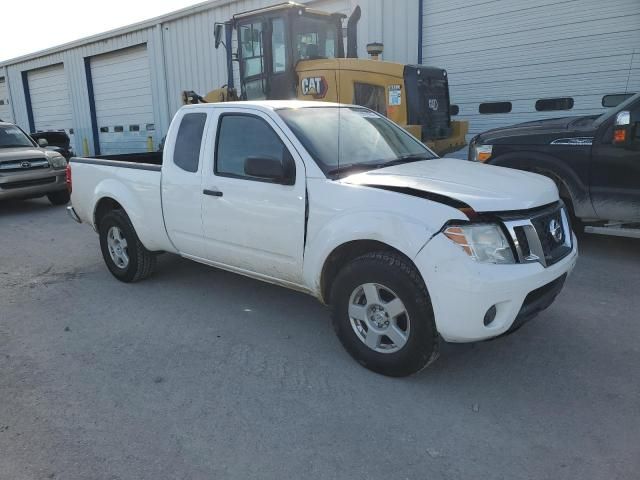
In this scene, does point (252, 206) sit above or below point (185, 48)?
below

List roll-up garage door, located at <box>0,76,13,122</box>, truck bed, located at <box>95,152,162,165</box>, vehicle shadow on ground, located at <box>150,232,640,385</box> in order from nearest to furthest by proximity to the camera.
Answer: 1. vehicle shadow on ground, located at <box>150,232,640,385</box>
2. truck bed, located at <box>95,152,162,165</box>
3. roll-up garage door, located at <box>0,76,13,122</box>

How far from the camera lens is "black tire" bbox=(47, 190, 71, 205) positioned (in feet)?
34.3

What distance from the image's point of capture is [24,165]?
9641mm

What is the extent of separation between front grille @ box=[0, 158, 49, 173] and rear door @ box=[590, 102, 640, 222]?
936 cm

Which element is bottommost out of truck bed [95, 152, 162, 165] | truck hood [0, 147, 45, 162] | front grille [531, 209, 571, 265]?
front grille [531, 209, 571, 265]

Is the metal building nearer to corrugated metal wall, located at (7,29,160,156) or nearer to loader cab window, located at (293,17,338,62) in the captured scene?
corrugated metal wall, located at (7,29,160,156)

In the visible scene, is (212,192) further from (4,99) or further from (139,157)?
(4,99)

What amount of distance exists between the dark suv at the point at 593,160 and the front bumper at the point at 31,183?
326 inches

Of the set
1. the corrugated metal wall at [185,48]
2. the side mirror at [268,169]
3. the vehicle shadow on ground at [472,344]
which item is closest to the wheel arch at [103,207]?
the vehicle shadow on ground at [472,344]

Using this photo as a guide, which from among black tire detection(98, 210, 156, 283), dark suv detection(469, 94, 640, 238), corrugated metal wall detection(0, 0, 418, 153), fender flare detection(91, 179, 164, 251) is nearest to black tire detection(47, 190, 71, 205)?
corrugated metal wall detection(0, 0, 418, 153)

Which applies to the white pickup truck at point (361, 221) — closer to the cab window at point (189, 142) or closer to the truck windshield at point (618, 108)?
the cab window at point (189, 142)

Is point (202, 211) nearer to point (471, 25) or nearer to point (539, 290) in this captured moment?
point (539, 290)

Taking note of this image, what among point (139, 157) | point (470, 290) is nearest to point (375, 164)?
point (470, 290)

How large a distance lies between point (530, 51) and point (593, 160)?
466 cm
